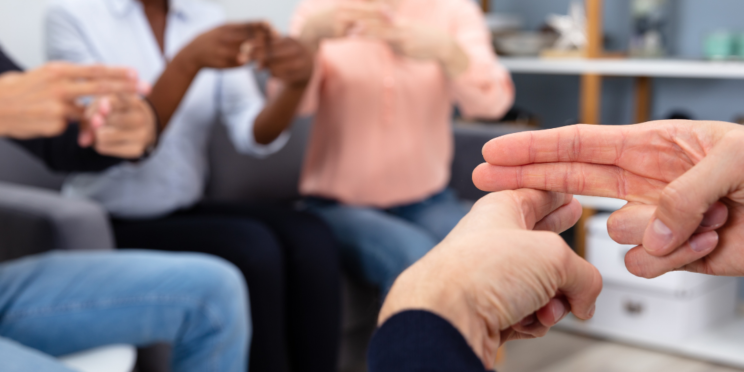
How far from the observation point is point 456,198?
153 cm

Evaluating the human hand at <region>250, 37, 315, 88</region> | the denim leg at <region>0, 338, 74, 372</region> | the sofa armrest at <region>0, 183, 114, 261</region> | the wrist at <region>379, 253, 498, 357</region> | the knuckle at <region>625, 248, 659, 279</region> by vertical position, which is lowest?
the sofa armrest at <region>0, 183, 114, 261</region>

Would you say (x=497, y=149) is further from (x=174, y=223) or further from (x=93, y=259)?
(x=174, y=223)

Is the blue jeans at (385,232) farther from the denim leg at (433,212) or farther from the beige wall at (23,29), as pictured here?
the beige wall at (23,29)

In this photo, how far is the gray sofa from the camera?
0.97m

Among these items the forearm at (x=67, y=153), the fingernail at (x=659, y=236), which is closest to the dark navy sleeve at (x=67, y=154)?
the forearm at (x=67, y=153)

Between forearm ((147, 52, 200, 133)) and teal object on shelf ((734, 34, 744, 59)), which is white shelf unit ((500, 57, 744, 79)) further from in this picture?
forearm ((147, 52, 200, 133))

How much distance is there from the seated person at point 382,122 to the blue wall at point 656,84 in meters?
0.81

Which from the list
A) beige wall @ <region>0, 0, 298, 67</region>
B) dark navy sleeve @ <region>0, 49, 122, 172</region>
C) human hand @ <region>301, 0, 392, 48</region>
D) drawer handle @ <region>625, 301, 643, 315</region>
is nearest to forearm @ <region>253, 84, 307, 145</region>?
human hand @ <region>301, 0, 392, 48</region>

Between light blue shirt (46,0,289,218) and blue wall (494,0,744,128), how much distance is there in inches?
50.3

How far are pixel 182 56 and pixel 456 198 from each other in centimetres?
72

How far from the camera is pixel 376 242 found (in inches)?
50.4

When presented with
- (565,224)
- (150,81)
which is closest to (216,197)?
(150,81)

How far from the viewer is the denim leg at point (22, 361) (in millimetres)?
615

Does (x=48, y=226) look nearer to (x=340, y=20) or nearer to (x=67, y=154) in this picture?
(x=67, y=154)
